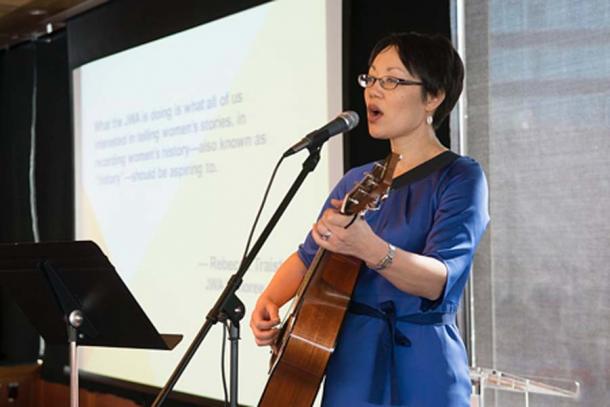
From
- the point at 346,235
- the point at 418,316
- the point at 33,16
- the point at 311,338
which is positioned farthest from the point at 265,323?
the point at 33,16

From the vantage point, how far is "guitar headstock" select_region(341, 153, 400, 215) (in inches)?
70.4

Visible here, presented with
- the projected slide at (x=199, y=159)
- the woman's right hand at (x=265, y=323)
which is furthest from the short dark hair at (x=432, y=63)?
the projected slide at (x=199, y=159)

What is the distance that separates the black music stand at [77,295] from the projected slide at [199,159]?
1.42 metres

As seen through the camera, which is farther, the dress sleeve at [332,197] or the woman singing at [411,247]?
the dress sleeve at [332,197]

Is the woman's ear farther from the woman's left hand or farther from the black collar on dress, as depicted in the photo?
the woman's left hand

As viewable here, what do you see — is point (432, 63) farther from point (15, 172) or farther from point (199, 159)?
point (15, 172)

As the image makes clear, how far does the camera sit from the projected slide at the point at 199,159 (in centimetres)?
388

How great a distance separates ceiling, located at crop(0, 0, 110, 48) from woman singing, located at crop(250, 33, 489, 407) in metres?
3.72

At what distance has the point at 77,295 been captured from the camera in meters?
2.44

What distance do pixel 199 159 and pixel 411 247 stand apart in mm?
2677

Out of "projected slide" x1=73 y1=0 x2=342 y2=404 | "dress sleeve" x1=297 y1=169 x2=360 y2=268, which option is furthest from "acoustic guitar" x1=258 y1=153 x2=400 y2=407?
"projected slide" x1=73 y1=0 x2=342 y2=404

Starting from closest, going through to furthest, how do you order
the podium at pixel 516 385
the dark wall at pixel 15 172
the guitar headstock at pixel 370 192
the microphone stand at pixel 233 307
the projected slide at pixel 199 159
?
the guitar headstock at pixel 370 192, the microphone stand at pixel 233 307, the podium at pixel 516 385, the projected slide at pixel 199 159, the dark wall at pixel 15 172

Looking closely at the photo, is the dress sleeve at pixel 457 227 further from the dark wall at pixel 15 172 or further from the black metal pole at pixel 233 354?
the dark wall at pixel 15 172

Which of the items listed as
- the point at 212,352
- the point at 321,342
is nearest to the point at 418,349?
the point at 321,342
